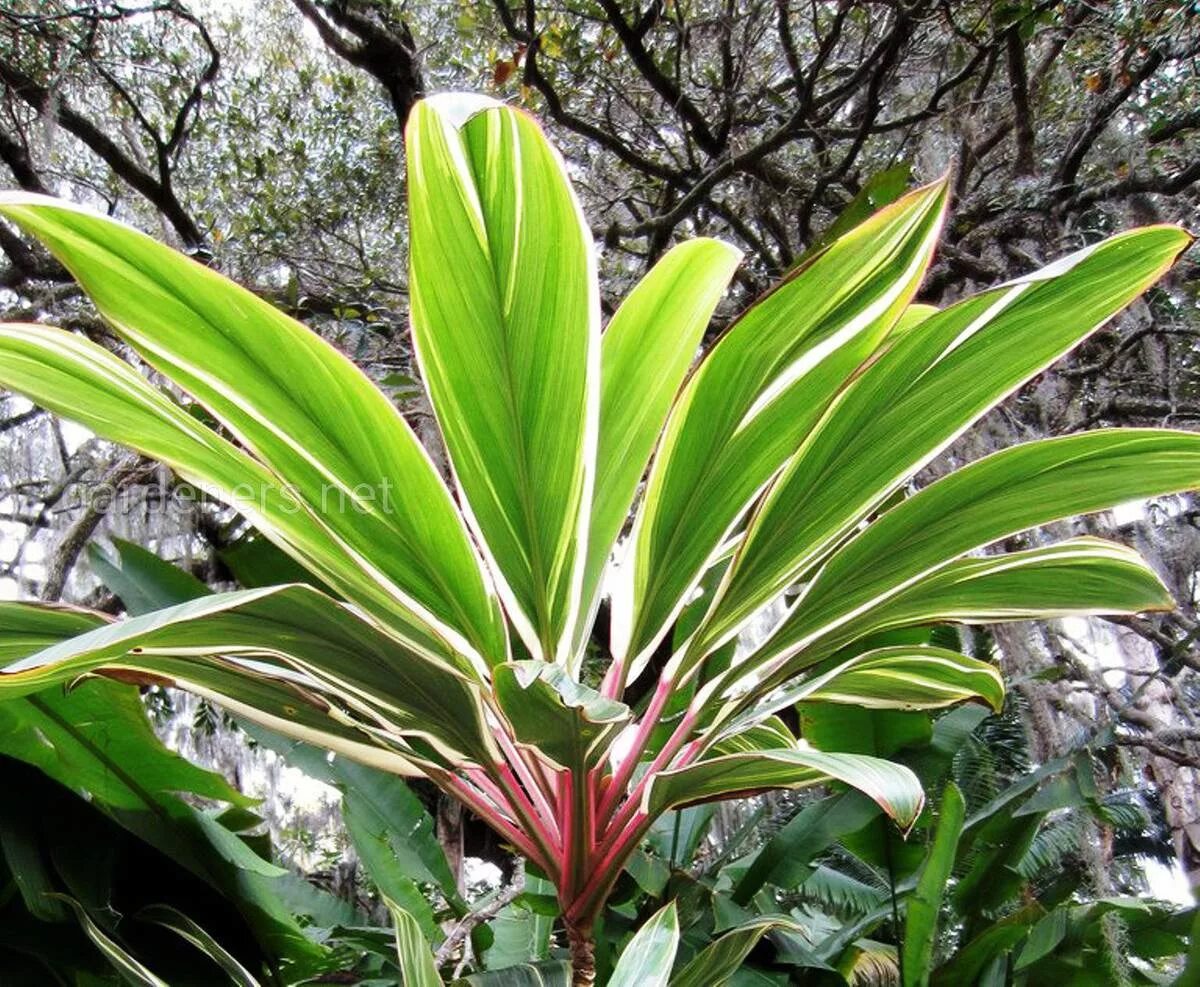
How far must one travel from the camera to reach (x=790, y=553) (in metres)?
0.95

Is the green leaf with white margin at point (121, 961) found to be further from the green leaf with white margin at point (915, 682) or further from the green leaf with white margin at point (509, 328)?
the green leaf with white margin at point (915, 682)

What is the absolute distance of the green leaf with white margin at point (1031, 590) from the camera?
98 cm

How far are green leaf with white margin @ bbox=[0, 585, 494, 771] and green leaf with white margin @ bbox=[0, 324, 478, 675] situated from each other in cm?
4

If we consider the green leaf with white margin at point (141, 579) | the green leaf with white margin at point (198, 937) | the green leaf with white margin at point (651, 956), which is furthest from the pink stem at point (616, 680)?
the green leaf with white margin at point (141, 579)

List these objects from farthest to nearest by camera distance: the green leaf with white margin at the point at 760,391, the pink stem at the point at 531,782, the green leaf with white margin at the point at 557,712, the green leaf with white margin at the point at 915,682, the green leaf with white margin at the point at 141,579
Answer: the green leaf with white margin at the point at 141,579 → the green leaf with white margin at the point at 915,682 → the pink stem at the point at 531,782 → the green leaf with white margin at the point at 760,391 → the green leaf with white margin at the point at 557,712

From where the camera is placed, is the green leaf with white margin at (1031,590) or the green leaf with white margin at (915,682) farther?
the green leaf with white margin at (915,682)

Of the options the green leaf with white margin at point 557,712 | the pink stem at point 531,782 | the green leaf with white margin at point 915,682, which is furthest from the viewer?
the green leaf with white margin at point 915,682

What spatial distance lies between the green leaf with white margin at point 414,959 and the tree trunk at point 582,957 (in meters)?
0.13

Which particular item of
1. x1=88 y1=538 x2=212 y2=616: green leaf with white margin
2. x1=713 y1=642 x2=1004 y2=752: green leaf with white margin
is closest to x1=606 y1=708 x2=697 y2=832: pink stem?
x1=713 y1=642 x2=1004 y2=752: green leaf with white margin

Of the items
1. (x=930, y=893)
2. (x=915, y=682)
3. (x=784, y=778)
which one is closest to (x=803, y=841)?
(x=930, y=893)

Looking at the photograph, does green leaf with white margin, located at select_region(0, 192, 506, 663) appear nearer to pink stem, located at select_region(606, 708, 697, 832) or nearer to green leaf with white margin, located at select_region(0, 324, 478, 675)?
green leaf with white margin, located at select_region(0, 324, 478, 675)

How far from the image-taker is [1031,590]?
1026 mm

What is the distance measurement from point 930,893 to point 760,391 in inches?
27.8

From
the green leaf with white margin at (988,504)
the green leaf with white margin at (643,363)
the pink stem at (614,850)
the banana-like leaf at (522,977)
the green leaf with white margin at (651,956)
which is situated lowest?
the banana-like leaf at (522,977)
